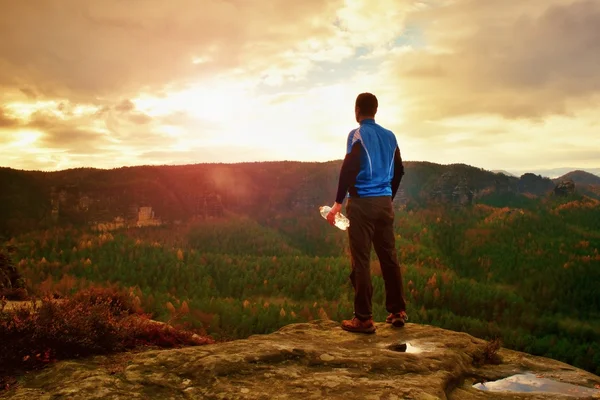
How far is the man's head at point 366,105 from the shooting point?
6.33 metres

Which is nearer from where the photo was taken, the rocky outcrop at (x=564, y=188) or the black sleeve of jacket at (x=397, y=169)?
the black sleeve of jacket at (x=397, y=169)

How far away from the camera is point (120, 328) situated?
209 inches

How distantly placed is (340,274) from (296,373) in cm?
1321

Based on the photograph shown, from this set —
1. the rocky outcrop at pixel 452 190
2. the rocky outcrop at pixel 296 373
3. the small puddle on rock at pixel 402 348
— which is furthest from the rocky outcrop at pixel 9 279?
the rocky outcrop at pixel 452 190

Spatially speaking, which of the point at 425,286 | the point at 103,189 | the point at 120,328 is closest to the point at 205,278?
the point at 425,286

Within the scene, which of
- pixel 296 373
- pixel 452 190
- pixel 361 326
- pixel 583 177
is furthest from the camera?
pixel 583 177

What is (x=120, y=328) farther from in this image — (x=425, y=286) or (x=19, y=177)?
(x=19, y=177)

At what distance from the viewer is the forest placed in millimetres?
12173

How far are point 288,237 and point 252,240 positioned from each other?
3.12 metres

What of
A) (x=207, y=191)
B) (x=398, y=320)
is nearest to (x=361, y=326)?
(x=398, y=320)

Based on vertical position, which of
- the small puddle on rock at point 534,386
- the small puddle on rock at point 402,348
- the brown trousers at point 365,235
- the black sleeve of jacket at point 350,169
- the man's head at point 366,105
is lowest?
the small puddle on rock at point 534,386

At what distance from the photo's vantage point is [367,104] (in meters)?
6.34

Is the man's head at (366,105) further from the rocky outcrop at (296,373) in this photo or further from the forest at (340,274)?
the forest at (340,274)

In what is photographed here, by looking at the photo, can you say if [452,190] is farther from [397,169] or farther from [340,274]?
[397,169]
